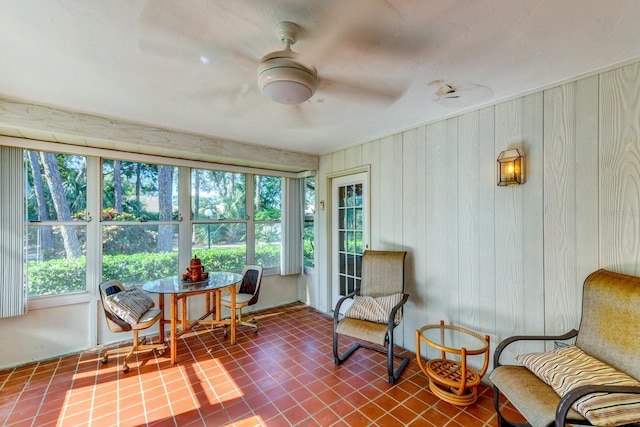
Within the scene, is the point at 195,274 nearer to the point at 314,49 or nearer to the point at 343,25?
the point at 314,49

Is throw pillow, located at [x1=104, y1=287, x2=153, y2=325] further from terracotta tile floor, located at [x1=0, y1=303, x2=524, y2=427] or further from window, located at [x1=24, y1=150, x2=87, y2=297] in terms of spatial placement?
window, located at [x1=24, y1=150, x2=87, y2=297]

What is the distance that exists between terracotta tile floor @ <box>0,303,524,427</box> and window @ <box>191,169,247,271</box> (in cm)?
127

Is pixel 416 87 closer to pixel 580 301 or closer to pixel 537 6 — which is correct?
pixel 537 6

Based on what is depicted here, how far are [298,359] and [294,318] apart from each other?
119 centimetres

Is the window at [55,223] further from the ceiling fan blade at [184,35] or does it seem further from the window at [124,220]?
the ceiling fan blade at [184,35]

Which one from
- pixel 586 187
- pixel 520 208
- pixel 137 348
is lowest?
pixel 137 348

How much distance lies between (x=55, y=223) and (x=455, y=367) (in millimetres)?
4274

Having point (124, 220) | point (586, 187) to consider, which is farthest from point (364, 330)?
point (124, 220)

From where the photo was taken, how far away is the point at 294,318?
4074 millimetres

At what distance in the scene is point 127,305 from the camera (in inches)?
109

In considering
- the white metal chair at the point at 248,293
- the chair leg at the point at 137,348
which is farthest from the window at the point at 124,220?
the chair leg at the point at 137,348

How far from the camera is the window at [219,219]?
3.92 metres

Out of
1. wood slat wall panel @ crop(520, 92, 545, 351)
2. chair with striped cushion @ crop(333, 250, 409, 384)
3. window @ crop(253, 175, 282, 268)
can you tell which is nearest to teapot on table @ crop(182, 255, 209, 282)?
window @ crop(253, 175, 282, 268)

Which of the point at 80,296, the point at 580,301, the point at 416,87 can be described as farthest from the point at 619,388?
the point at 80,296
